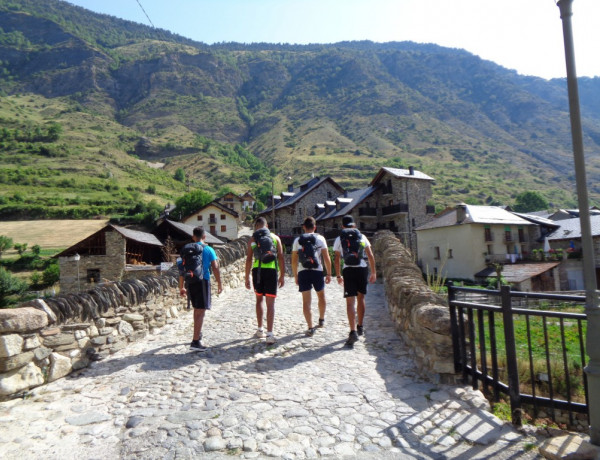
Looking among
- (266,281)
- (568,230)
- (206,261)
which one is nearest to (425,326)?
(266,281)

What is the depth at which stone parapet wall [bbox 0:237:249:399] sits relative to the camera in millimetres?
4191

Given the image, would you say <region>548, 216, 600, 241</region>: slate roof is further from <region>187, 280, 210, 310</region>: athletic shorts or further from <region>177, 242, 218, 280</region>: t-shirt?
<region>187, 280, 210, 310</region>: athletic shorts

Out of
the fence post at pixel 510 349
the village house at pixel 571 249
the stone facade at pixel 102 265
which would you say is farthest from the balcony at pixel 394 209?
the fence post at pixel 510 349

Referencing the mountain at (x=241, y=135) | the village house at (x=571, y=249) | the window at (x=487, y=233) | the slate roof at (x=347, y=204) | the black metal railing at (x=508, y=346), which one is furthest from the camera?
the mountain at (x=241, y=135)

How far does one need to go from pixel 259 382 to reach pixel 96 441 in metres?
1.68

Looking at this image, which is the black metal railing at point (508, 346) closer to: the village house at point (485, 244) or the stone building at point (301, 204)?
the village house at point (485, 244)

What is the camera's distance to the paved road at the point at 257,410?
9.75 ft

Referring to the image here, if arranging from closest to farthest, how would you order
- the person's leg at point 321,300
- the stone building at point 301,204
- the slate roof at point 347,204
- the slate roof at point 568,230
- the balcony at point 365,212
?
the person's leg at point 321,300 < the slate roof at point 568,230 < the slate roof at point 347,204 < the balcony at point 365,212 < the stone building at point 301,204

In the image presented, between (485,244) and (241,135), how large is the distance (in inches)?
5454

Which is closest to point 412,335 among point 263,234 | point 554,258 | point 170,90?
point 263,234

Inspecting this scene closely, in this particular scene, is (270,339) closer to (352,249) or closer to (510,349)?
(352,249)

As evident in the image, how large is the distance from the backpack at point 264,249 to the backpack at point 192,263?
899mm

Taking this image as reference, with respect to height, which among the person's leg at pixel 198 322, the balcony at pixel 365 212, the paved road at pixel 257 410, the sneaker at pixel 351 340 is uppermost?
the balcony at pixel 365 212

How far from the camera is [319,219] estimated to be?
148 ft
